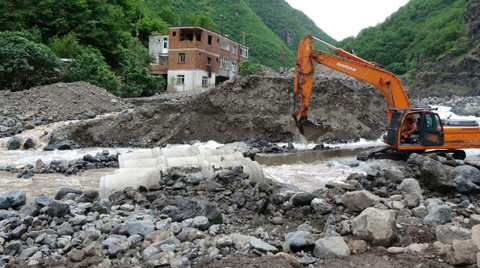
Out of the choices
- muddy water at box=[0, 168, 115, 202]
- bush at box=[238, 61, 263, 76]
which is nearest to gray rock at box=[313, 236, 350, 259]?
muddy water at box=[0, 168, 115, 202]

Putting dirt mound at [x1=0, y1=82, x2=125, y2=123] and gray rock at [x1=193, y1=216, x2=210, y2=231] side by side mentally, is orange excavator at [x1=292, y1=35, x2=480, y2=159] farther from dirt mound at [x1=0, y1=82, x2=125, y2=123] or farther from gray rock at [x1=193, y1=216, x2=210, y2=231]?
dirt mound at [x1=0, y1=82, x2=125, y2=123]

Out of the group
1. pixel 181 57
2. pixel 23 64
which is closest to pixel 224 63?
pixel 181 57

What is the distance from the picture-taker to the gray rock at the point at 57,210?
16.7 feet

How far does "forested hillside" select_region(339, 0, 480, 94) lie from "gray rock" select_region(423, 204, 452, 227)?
4023 cm

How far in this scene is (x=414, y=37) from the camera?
229 feet

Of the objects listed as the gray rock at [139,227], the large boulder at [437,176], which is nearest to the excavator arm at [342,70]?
the large boulder at [437,176]

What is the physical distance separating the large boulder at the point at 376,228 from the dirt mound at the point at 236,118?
10548 mm

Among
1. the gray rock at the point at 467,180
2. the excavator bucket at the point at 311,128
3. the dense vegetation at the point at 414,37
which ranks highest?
the dense vegetation at the point at 414,37

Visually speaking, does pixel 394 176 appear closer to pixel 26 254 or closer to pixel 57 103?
pixel 26 254

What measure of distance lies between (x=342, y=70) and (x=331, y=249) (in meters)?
8.37

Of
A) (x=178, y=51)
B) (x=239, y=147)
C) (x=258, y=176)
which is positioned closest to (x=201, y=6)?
(x=178, y=51)

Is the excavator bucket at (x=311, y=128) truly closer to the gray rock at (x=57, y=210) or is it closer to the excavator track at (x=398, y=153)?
the excavator track at (x=398, y=153)

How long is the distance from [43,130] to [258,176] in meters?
10.7

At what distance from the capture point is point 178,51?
3638cm
